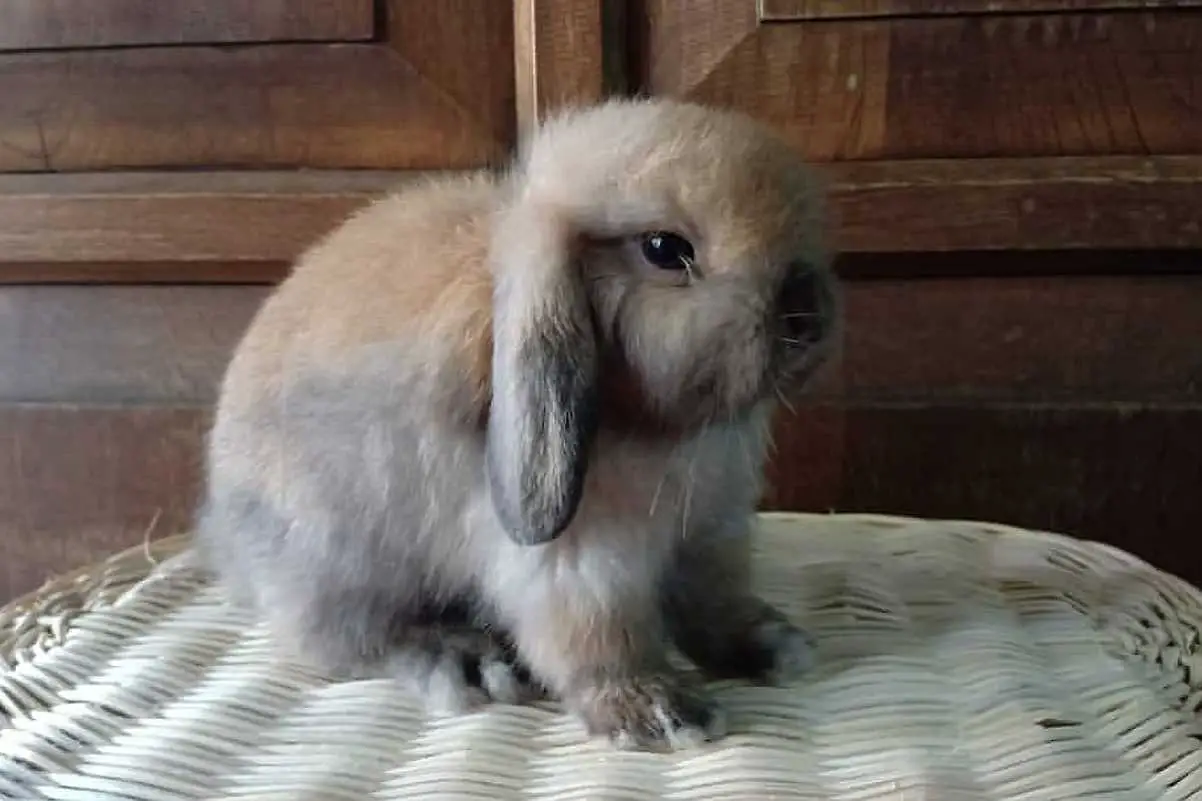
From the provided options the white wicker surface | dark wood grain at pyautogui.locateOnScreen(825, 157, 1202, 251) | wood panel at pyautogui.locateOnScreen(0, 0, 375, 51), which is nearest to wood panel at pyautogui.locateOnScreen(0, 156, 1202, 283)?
dark wood grain at pyautogui.locateOnScreen(825, 157, 1202, 251)

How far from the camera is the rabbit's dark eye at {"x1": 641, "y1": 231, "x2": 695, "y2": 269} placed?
760 millimetres

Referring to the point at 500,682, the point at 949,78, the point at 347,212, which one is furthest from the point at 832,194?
the point at 500,682

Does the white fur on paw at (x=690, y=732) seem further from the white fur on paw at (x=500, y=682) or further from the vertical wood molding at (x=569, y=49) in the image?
the vertical wood molding at (x=569, y=49)

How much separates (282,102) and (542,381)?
0.65 m

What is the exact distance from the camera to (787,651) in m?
0.88

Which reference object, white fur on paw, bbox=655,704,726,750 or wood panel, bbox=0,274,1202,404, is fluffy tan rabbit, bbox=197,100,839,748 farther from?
wood panel, bbox=0,274,1202,404

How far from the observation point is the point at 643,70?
4.07 feet

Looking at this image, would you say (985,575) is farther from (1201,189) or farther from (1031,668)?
(1201,189)

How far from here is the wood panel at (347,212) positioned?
1.18m

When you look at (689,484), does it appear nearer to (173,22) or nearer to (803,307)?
(803,307)

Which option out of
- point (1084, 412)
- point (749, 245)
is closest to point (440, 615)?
point (749, 245)

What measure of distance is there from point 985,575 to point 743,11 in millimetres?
526

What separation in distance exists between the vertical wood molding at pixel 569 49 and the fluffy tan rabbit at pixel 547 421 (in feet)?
0.90

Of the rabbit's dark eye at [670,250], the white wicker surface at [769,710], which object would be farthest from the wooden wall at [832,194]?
the rabbit's dark eye at [670,250]
